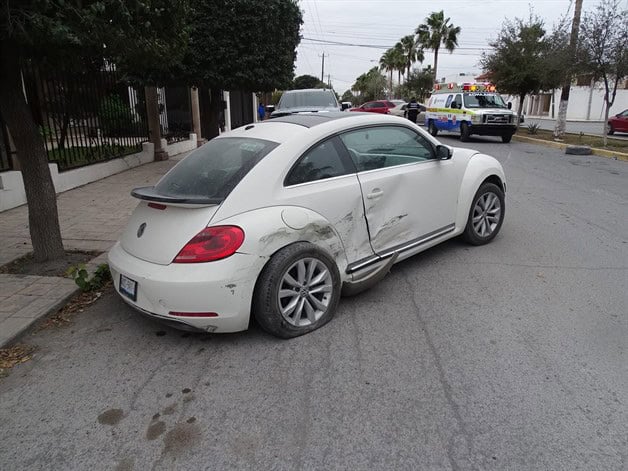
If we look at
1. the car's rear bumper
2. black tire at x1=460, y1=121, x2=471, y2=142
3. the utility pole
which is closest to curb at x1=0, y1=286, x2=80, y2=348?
the car's rear bumper

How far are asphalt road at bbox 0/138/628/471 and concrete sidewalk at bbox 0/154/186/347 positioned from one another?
→ 31 cm

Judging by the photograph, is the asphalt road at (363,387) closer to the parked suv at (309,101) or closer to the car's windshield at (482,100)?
the parked suv at (309,101)

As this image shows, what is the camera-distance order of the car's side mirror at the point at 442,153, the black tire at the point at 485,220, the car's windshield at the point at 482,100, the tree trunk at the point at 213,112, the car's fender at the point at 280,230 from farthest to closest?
the car's windshield at the point at 482,100, the tree trunk at the point at 213,112, the black tire at the point at 485,220, the car's side mirror at the point at 442,153, the car's fender at the point at 280,230

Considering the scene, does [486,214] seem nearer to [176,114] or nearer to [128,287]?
[128,287]

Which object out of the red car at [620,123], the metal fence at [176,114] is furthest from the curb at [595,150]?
the metal fence at [176,114]

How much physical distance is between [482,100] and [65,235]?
16.7m

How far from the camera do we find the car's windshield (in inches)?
735

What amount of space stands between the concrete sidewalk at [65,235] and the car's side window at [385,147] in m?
2.81

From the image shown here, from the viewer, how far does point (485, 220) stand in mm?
5562

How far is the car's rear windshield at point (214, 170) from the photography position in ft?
11.6

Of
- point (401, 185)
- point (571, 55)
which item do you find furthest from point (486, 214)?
point (571, 55)

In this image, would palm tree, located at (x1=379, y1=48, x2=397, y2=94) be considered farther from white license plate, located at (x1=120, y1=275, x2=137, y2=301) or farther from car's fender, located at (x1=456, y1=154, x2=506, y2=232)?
white license plate, located at (x1=120, y1=275, x2=137, y2=301)

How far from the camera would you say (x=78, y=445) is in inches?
99.6

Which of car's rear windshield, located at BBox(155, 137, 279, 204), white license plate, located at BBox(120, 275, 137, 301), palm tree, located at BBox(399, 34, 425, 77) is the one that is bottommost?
white license plate, located at BBox(120, 275, 137, 301)
